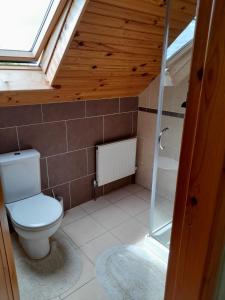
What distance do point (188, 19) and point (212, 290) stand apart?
1907mm

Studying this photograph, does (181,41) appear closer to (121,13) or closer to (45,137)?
(121,13)

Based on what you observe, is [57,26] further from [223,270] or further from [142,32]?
[223,270]

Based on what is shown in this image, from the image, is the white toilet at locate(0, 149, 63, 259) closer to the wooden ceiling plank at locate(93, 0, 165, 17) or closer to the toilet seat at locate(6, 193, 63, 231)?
the toilet seat at locate(6, 193, 63, 231)

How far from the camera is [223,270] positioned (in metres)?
0.59

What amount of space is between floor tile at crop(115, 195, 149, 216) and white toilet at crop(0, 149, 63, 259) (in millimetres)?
958

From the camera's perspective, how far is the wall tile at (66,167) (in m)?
2.32

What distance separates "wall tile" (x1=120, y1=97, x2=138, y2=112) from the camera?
2.68m

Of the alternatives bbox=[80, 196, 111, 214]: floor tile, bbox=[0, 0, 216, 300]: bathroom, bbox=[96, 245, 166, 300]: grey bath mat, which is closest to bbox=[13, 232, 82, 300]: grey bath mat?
bbox=[0, 0, 216, 300]: bathroom

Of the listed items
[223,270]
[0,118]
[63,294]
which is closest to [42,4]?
[0,118]

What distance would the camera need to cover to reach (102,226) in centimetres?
232

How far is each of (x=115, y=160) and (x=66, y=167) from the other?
1.95ft

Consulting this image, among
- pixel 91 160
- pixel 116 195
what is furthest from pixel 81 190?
pixel 116 195

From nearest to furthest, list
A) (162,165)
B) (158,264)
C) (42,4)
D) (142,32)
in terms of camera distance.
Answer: (42,4)
(142,32)
(158,264)
(162,165)

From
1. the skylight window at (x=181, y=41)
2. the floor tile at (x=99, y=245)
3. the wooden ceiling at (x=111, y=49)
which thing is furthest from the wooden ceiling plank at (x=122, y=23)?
the floor tile at (x=99, y=245)
